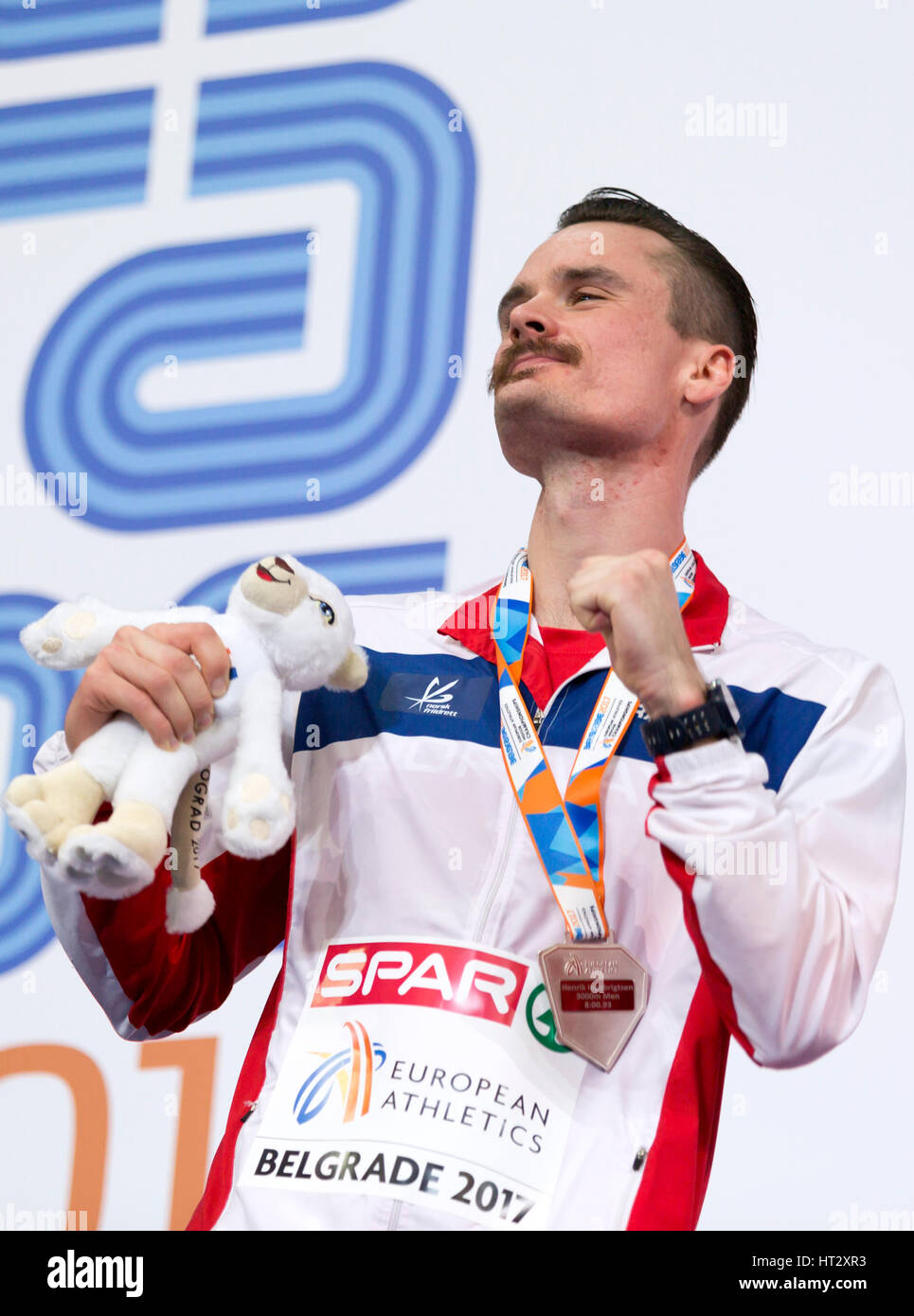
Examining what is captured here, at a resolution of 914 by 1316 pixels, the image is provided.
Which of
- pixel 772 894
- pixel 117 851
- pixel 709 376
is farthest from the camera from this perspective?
pixel 709 376

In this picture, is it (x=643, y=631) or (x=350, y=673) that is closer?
(x=643, y=631)

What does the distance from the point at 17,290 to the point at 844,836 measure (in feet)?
6.83

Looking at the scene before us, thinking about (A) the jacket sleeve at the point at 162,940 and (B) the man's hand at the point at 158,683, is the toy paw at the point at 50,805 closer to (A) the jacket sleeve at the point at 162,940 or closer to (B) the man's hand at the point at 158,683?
(B) the man's hand at the point at 158,683

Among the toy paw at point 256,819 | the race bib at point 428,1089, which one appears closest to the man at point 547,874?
the race bib at point 428,1089

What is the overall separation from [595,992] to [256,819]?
437mm

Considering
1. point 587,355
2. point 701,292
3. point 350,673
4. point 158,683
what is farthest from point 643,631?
point 701,292

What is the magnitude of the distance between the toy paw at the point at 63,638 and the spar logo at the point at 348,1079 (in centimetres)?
48

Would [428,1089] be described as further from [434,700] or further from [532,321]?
[532,321]

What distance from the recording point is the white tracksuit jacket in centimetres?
137

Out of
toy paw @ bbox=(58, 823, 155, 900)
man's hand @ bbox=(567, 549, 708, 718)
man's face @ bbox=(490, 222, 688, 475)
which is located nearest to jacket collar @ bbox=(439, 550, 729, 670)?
man's face @ bbox=(490, 222, 688, 475)

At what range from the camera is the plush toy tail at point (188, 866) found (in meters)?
1.44

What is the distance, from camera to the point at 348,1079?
4.90 feet

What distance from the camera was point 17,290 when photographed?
2.87 metres

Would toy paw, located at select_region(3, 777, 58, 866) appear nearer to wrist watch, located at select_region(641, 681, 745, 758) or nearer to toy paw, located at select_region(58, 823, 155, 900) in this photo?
toy paw, located at select_region(58, 823, 155, 900)
